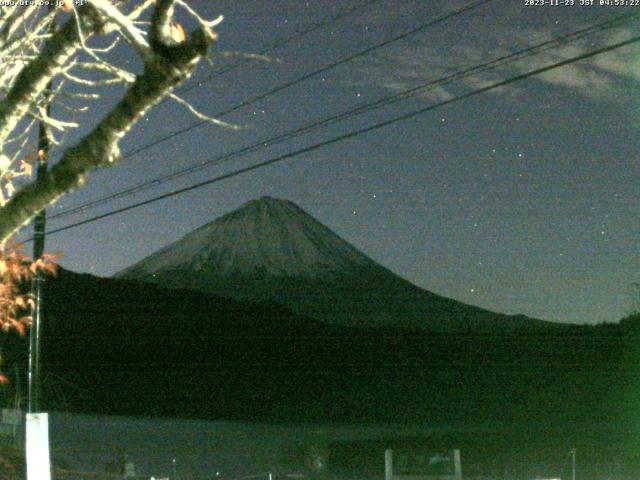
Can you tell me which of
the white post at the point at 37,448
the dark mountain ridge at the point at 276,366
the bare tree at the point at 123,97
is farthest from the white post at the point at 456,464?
the dark mountain ridge at the point at 276,366

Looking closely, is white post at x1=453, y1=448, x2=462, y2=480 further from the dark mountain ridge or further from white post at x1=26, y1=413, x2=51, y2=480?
the dark mountain ridge

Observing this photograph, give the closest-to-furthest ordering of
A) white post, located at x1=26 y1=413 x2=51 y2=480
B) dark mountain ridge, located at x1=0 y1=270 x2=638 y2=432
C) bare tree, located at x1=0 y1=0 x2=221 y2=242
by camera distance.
A: bare tree, located at x1=0 y1=0 x2=221 y2=242 < white post, located at x1=26 y1=413 x2=51 y2=480 < dark mountain ridge, located at x1=0 y1=270 x2=638 y2=432

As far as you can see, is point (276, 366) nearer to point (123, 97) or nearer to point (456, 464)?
point (456, 464)

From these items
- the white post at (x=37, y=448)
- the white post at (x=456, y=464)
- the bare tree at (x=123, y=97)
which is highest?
the bare tree at (x=123, y=97)

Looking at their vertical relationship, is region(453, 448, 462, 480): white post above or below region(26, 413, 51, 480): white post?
below

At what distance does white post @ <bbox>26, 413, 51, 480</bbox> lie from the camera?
9.91 metres

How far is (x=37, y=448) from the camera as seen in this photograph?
998 centimetres

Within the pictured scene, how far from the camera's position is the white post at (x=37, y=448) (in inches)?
390

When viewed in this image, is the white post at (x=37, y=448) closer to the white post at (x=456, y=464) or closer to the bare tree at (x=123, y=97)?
the bare tree at (x=123, y=97)

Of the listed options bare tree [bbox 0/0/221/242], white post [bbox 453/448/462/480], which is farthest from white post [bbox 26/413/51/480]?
white post [bbox 453/448/462/480]

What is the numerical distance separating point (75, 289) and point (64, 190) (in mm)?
54781

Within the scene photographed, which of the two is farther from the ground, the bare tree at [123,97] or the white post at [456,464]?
the bare tree at [123,97]

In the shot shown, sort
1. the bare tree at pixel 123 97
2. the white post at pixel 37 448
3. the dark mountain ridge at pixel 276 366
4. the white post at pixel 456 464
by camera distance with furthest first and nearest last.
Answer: the dark mountain ridge at pixel 276 366 → the white post at pixel 456 464 → the white post at pixel 37 448 → the bare tree at pixel 123 97

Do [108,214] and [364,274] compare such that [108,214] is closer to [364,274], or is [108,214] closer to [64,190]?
[64,190]
